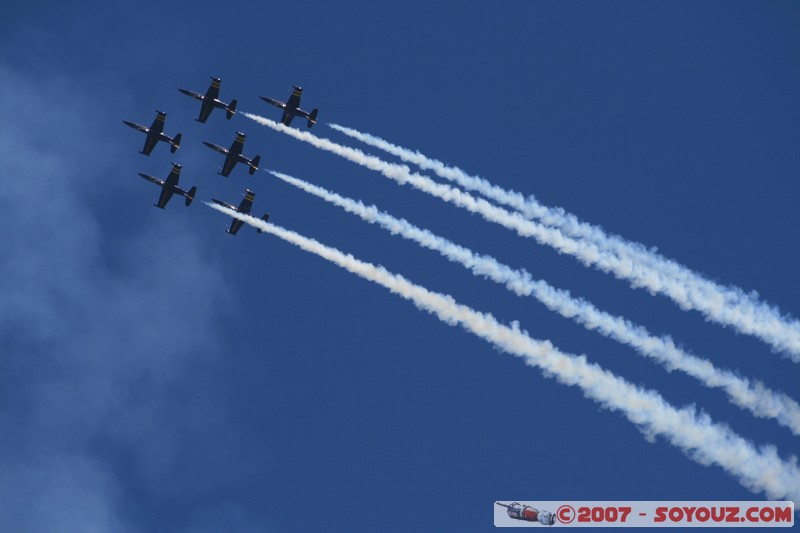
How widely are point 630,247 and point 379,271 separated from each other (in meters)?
15.7

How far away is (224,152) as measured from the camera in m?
101

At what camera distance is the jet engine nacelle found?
80.4 metres

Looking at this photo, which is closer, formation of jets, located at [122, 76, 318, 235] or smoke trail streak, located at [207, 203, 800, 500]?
smoke trail streak, located at [207, 203, 800, 500]

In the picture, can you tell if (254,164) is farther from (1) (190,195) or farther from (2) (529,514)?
(2) (529,514)

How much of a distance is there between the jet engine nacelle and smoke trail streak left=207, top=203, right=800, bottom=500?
7.95 metres

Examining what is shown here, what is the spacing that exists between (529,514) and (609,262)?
15949 millimetres

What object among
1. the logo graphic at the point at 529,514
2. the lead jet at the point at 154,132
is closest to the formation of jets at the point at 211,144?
the lead jet at the point at 154,132

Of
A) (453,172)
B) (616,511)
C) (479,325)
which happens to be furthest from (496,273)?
(616,511)

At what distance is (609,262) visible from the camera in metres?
84.9

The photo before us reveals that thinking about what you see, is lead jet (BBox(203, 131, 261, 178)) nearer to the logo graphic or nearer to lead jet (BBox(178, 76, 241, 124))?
lead jet (BBox(178, 76, 241, 124))

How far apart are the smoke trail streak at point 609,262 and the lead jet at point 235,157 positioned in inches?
130

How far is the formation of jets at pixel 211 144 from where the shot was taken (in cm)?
9961


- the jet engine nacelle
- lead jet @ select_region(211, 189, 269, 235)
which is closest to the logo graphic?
the jet engine nacelle

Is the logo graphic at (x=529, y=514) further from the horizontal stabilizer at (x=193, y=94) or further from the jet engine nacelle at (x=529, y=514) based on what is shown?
the horizontal stabilizer at (x=193, y=94)
